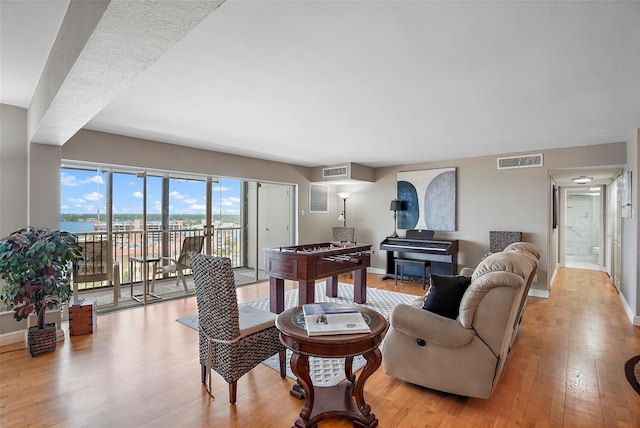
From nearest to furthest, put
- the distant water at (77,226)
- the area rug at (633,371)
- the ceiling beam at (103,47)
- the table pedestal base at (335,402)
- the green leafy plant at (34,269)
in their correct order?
the ceiling beam at (103,47) → the table pedestal base at (335,402) → the area rug at (633,371) → the green leafy plant at (34,269) → the distant water at (77,226)

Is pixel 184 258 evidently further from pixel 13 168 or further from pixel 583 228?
pixel 583 228

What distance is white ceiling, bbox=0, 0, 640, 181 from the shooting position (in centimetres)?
175

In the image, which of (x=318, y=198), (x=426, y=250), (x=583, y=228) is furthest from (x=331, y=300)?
(x=583, y=228)

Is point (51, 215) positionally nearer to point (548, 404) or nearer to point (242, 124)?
point (242, 124)

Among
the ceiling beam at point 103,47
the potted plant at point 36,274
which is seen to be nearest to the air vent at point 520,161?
the ceiling beam at point 103,47

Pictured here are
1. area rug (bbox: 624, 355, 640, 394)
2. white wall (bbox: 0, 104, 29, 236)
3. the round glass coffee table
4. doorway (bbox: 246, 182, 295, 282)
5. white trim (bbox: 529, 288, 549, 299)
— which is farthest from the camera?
doorway (bbox: 246, 182, 295, 282)

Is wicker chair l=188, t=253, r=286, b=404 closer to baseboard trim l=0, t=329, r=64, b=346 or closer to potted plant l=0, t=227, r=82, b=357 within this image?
potted plant l=0, t=227, r=82, b=357

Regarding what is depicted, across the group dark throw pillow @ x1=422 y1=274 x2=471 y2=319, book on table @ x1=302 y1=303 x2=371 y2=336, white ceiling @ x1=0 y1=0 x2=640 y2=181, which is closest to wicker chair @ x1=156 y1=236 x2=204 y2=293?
white ceiling @ x1=0 y1=0 x2=640 y2=181

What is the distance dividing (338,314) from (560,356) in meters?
2.41

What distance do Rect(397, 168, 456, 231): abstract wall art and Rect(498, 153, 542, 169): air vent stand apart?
81 centimetres

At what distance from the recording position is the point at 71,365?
2.80 metres

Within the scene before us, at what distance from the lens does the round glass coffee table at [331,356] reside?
1858mm

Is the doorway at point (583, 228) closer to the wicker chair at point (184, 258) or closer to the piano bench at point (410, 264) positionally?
the piano bench at point (410, 264)

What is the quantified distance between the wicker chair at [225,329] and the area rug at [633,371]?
9.36 feet
